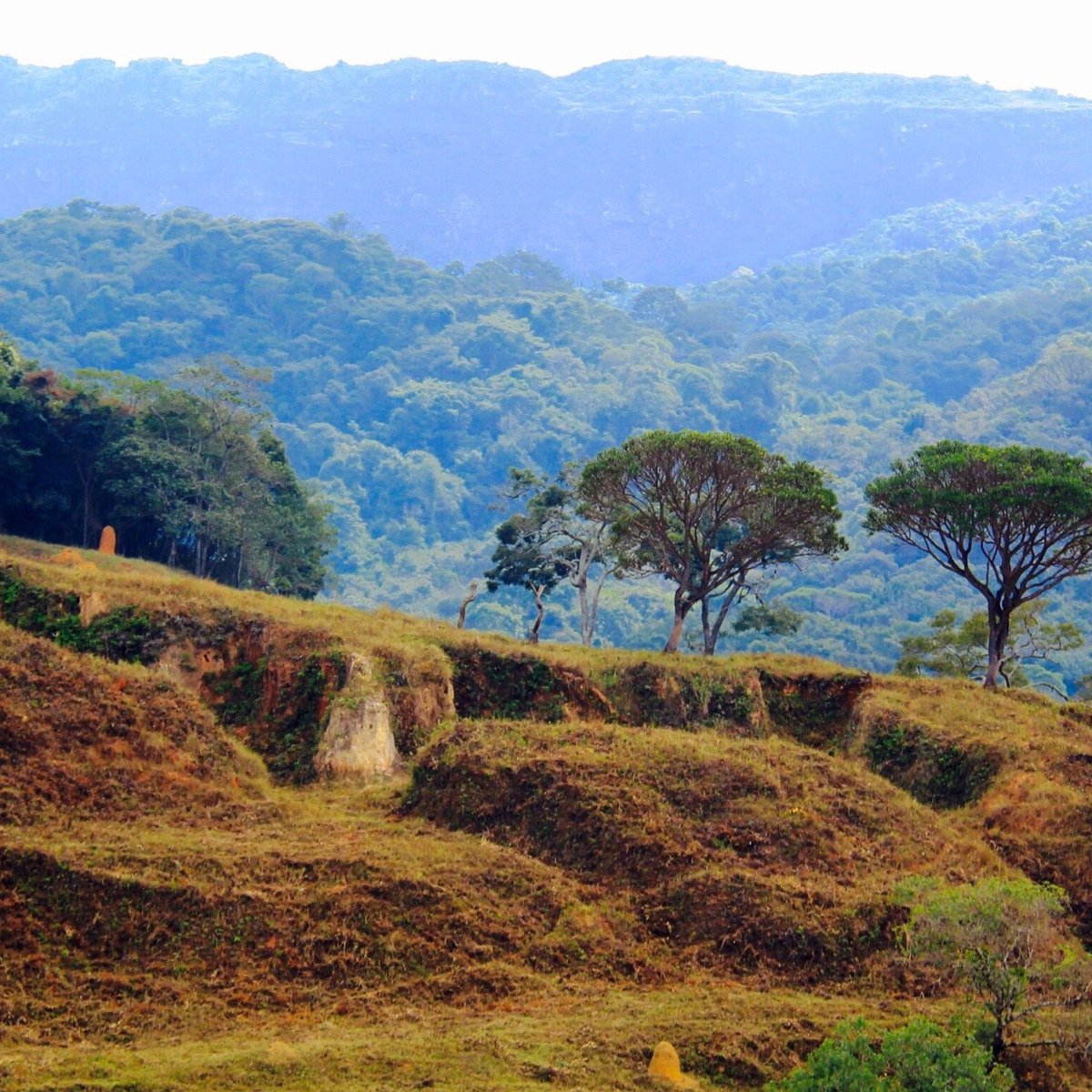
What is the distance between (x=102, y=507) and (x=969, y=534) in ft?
105

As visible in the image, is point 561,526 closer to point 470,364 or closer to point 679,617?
point 679,617

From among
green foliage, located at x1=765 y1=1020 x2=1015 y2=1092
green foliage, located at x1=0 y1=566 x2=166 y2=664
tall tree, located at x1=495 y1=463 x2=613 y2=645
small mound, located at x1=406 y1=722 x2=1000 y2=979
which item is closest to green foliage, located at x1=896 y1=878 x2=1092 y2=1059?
small mound, located at x1=406 y1=722 x2=1000 y2=979

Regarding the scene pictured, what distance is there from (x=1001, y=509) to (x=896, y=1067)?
23711 millimetres

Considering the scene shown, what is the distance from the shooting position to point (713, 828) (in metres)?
32.0

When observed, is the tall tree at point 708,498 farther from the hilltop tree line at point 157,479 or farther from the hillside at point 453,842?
the hilltop tree line at point 157,479

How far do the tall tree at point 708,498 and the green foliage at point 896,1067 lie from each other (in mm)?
21986

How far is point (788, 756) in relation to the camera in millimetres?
35844

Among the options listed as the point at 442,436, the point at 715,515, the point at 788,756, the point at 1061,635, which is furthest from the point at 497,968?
the point at 442,436

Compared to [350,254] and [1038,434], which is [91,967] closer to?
[1038,434]

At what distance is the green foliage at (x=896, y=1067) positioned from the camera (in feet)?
75.4

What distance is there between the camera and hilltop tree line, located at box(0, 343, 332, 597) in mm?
57250

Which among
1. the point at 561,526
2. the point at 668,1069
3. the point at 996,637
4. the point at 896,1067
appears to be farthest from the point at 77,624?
the point at 561,526

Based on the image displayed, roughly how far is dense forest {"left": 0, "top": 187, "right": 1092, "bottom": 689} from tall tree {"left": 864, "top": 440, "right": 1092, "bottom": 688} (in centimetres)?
6645

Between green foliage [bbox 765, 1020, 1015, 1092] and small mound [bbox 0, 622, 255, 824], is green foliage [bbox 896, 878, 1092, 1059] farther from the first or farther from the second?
small mound [bbox 0, 622, 255, 824]
